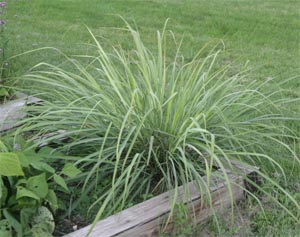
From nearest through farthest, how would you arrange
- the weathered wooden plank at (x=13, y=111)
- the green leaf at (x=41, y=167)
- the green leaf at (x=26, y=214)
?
the green leaf at (x=26, y=214) → the green leaf at (x=41, y=167) → the weathered wooden plank at (x=13, y=111)

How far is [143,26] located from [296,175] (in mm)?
3954

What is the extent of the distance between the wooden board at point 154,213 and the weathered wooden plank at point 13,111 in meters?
0.95

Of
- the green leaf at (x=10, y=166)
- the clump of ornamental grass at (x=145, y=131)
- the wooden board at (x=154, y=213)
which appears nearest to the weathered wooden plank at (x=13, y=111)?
the clump of ornamental grass at (x=145, y=131)

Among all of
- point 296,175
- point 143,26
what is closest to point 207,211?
point 296,175

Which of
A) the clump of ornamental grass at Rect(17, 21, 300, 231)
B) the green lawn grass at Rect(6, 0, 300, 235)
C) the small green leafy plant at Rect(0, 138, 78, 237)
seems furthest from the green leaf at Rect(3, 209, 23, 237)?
the green lawn grass at Rect(6, 0, 300, 235)

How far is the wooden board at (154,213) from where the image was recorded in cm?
231

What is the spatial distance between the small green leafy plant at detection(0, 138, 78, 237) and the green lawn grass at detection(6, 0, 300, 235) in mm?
1932

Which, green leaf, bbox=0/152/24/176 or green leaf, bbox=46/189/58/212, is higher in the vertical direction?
green leaf, bbox=0/152/24/176

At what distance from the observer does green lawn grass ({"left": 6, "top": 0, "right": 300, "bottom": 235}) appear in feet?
17.4

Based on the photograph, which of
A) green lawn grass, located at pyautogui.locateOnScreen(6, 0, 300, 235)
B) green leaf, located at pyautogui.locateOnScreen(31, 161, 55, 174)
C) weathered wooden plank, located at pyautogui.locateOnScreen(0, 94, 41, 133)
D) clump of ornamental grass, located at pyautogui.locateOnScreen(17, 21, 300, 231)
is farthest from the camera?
green lawn grass, located at pyautogui.locateOnScreen(6, 0, 300, 235)

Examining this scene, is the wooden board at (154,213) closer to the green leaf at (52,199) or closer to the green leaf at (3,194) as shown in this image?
the green leaf at (52,199)

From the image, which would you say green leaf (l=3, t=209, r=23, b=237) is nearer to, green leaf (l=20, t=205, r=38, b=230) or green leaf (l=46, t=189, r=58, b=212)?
green leaf (l=20, t=205, r=38, b=230)

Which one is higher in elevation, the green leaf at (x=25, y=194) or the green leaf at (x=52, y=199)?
the green leaf at (x=25, y=194)

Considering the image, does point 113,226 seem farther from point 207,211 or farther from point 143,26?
point 143,26
